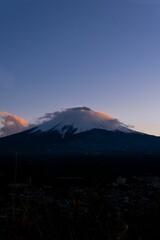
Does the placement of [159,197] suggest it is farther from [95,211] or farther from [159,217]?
[95,211]

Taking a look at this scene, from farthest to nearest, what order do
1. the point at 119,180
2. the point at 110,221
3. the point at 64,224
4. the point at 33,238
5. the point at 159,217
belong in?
the point at 119,180
the point at 64,224
the point at 159,217
the point at 110,221
the point at 33,238

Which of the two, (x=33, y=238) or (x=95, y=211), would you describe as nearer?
(x=33, y=238)

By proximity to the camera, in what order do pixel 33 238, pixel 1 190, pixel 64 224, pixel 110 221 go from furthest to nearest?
pixel 1 190 → pixel 64 224 → pixel 110 221 → pixel 33 238

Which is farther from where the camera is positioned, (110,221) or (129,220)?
(129,220)

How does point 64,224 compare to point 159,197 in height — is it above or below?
below

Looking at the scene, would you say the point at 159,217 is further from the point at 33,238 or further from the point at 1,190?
the point at 1,190

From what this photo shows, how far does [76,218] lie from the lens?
18.0 ft

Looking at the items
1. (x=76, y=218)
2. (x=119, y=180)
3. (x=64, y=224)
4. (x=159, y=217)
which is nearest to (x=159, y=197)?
(x=159, y=217)

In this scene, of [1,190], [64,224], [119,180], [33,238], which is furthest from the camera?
[119,180]

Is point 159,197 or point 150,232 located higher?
point 159,197

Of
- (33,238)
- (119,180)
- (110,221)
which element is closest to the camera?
(33,238)

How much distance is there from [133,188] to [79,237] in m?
41.4

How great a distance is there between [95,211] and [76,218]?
333 mm

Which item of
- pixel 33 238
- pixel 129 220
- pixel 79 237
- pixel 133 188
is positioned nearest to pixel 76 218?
pixel 79 237
